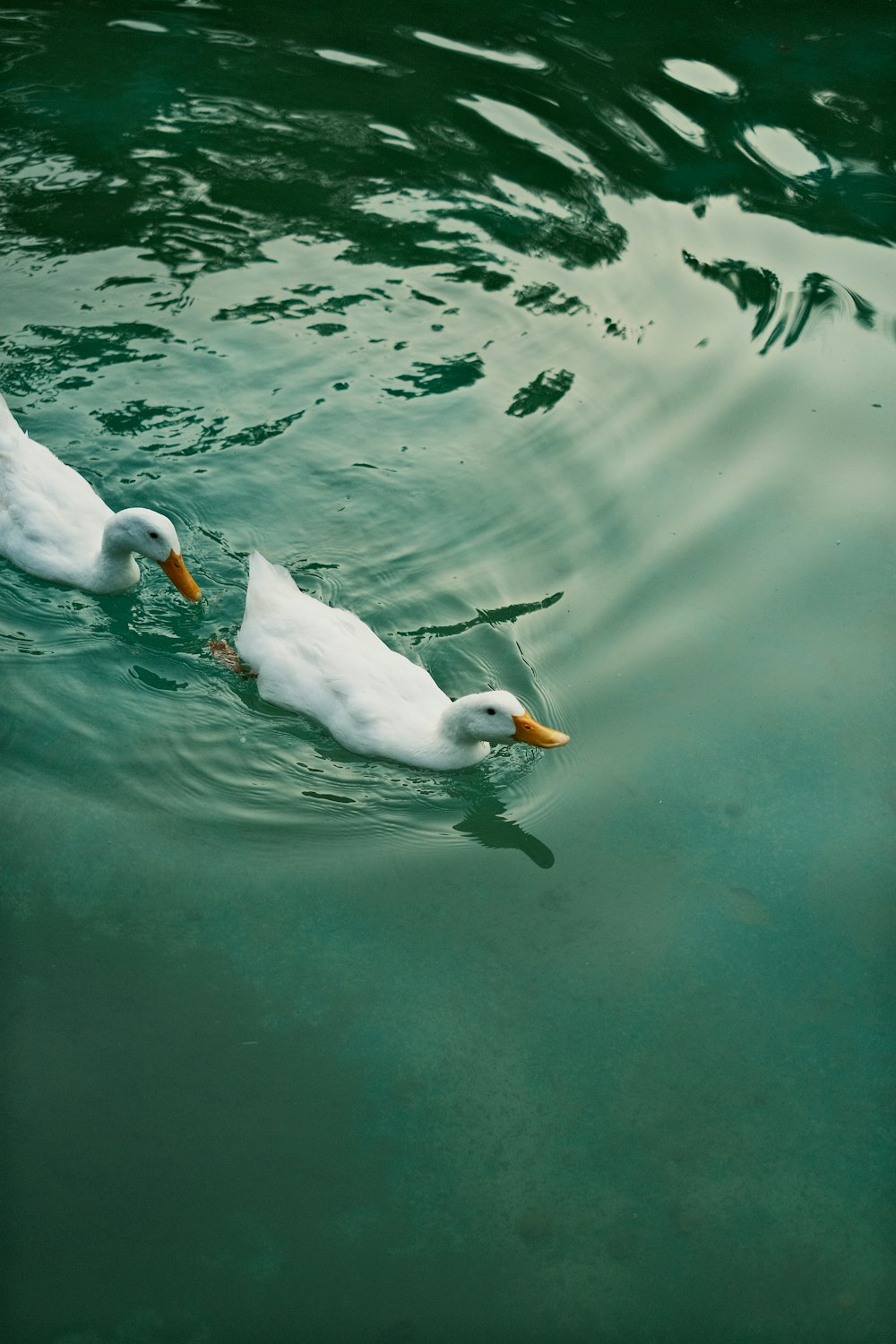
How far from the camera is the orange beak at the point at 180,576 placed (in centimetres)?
605

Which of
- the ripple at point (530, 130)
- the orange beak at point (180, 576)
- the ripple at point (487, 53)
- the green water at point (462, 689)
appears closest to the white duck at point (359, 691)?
the green water at point (462, 689)

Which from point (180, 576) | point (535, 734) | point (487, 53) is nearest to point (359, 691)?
point (535, 734)

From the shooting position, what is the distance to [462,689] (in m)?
5.94

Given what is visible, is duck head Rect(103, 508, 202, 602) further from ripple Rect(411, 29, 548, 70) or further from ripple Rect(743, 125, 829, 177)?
ripple Rect(411, 29, 548, 70)

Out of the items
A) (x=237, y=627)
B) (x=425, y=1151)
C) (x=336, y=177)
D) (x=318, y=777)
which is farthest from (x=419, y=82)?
(x=425, y=1151)

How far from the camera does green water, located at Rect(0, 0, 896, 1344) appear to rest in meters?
4.03

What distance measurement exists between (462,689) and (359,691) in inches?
25.2

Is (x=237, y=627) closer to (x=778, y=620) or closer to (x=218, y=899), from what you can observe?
(x=218, y=899)

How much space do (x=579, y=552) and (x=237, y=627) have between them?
5.55 ft

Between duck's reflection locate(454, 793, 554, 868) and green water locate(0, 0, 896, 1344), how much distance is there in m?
0.02

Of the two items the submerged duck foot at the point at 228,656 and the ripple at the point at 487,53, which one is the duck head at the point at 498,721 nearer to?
the submerged duck foot at the point at 228,656

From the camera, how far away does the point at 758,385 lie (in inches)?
300

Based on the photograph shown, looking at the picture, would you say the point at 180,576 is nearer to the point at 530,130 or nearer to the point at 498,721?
the point at 498,721

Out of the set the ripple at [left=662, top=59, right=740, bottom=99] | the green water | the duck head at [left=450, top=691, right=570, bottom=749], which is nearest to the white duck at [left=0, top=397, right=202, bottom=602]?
the green water
